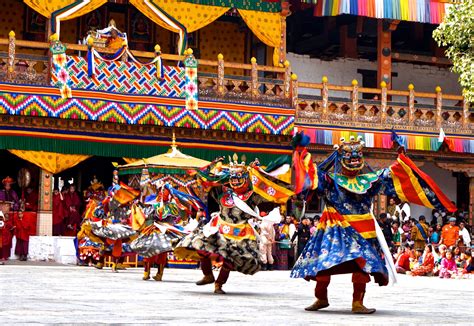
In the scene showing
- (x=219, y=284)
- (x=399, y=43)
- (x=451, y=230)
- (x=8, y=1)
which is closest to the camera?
(x=219, y=284)

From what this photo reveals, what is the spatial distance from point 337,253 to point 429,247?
1546 cm

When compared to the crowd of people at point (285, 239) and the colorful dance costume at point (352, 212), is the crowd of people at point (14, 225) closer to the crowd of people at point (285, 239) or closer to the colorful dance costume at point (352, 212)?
the crowd of people at point (285, 239)

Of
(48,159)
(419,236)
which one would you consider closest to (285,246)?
(419,236)

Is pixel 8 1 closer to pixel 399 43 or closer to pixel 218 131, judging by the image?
pixel 218 131

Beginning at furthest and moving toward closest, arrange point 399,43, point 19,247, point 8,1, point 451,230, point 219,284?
point 399,43 → point 8,1 → point 451,230 → point 19,247 → point 219,284

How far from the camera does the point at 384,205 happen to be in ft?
94.3

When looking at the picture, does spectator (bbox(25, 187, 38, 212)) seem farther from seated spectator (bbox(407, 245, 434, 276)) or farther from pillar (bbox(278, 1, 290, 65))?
seated spectator (bbox(407, 245, 434, 276))

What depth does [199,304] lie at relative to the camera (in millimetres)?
10820

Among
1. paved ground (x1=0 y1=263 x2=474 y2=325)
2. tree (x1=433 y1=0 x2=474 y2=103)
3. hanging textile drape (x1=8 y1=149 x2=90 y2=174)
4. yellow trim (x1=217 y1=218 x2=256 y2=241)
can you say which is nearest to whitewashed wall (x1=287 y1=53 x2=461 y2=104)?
tree (x1=433 y1=0 x2=474 y2=103)

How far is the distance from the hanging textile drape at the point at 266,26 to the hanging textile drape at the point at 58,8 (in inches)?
176

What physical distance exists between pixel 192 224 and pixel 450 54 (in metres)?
10.1

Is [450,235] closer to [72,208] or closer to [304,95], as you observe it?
[304,95]

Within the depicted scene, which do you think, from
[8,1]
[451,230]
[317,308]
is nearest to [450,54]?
[451,230]

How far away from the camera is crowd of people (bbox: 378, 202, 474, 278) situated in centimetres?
2358
